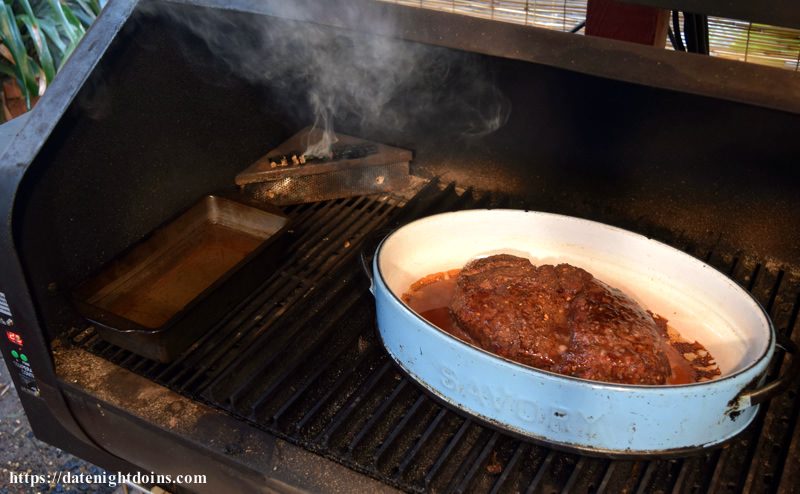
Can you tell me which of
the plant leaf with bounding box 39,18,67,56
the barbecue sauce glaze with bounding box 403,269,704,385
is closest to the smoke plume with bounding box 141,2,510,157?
the barbecue sauce glaze with bounding box 403,269,704,385

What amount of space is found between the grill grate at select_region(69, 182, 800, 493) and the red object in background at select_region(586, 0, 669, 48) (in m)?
0.58

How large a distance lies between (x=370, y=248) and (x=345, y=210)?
0.32 m

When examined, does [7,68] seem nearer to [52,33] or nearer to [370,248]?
[52,33]

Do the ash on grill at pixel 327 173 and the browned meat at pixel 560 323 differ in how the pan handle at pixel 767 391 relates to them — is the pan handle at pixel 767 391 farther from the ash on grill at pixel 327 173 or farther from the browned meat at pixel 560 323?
the ash on grill at pixel 327 173

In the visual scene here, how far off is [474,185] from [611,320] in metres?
0.94

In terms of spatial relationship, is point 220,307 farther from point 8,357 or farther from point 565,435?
point 565,435

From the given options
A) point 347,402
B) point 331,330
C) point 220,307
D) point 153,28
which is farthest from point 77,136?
point 347,402

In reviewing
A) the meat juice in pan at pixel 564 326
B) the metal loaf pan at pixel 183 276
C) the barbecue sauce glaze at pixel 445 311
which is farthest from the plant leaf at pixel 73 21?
the meat juice in pan at pixel 564 326

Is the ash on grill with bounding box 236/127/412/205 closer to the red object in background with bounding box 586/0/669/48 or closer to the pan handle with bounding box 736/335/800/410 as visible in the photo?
the red object in background with bounding box 586/0/669/48

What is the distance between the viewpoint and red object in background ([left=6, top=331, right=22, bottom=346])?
1.80 metres

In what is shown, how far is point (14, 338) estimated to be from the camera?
5.94ft

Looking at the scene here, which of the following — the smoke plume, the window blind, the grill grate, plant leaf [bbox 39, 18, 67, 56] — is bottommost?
the grill grate

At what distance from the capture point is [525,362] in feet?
4.93

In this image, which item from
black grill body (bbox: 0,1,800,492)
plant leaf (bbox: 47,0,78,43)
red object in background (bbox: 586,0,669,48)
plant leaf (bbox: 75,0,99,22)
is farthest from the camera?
plant leaf (bbox: 75,0,99,22)
